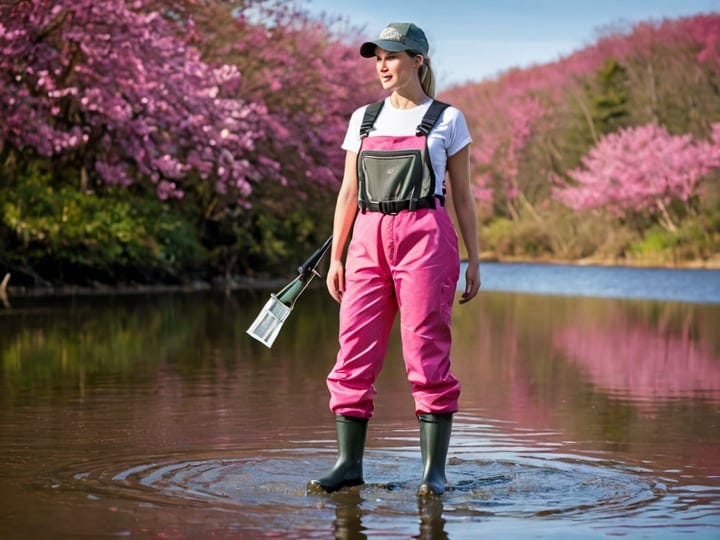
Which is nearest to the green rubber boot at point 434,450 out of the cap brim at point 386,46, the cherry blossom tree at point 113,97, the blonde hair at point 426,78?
the blonde hair at point 426,78

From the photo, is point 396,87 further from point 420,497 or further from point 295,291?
point 420,497

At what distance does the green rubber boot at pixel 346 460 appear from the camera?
5957 millimetres

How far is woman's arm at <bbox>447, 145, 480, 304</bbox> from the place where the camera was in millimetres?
6188

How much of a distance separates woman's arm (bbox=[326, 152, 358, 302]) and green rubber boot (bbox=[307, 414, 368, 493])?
51cm

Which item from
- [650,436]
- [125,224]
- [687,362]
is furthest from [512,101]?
[650,436]

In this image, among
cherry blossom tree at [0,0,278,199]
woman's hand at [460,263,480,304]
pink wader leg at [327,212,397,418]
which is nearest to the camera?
pink wader leg at [327,212,397,418]

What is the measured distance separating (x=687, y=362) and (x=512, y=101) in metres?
56.0

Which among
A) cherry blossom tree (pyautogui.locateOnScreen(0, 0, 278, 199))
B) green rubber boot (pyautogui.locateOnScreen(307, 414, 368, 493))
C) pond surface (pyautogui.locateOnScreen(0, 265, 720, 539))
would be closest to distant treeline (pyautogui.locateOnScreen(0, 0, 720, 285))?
cherry blossom tree (pyautogui.locateOnScreen(0, 0, 278, 199))

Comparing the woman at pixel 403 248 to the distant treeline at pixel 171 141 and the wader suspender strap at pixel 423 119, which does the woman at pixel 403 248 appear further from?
the distant treeline at pixel 171 141

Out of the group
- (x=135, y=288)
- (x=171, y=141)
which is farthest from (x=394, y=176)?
(x=171, y=141)

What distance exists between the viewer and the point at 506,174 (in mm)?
64125

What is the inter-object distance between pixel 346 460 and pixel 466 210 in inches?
44.0

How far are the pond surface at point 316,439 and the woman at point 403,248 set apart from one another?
1.03 ft

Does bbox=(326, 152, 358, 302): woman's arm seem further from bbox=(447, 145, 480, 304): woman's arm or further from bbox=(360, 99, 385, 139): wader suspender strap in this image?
bbox=(447, 145, 480, 304): woman's arm
